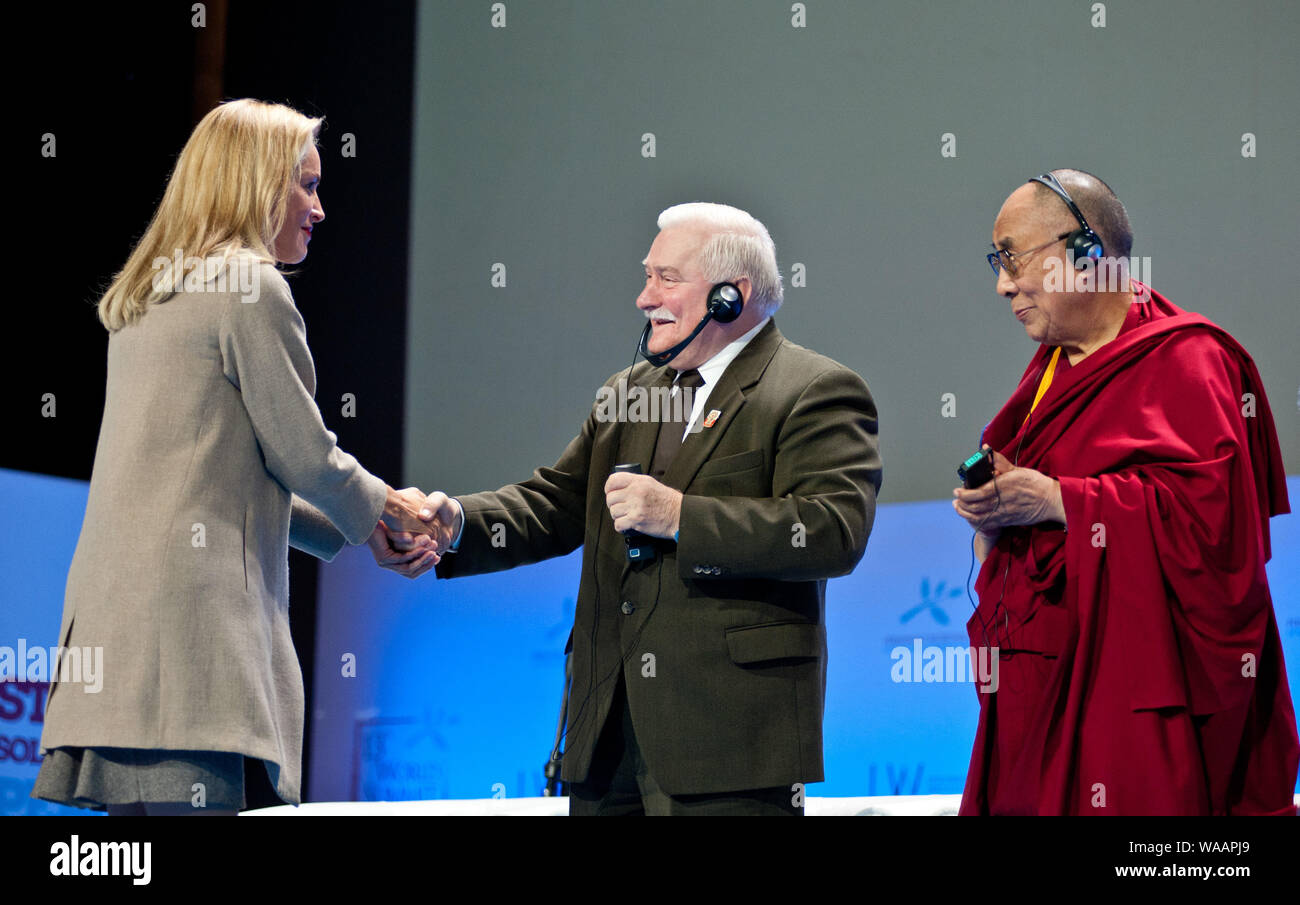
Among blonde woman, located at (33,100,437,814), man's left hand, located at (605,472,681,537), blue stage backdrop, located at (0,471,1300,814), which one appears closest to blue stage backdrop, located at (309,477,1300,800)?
blue stage backdrop, located at (0,471,1300,814)

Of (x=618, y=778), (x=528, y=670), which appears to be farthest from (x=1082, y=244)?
(x=528, y=670)

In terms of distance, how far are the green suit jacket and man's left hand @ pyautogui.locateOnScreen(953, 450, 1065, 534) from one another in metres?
0.21

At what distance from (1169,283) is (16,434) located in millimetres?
3562

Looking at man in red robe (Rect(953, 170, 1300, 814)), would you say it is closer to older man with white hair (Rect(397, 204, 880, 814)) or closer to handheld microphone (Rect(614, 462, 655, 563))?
older man with white hair (Rect(397, 204, 880, 814))

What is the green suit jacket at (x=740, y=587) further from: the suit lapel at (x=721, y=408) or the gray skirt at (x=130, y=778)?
the gray skirt at (x=130, y=778)

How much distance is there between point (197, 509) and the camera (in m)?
1.97

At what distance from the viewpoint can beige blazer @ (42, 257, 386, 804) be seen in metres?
1.91

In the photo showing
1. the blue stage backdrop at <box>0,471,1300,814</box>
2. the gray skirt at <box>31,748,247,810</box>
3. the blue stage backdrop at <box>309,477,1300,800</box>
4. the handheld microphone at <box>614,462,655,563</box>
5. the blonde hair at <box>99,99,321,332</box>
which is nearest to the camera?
the gray skirt at <box>31,748,247,810</box>

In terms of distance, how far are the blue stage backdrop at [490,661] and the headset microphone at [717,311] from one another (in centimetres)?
169

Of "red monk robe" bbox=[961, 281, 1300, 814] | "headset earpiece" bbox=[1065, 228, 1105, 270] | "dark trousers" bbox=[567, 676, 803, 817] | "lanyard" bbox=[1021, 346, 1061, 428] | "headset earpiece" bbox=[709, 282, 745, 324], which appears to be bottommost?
"dark trousers" bbox=[567, 676, 803, 817]

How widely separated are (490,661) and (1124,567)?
2426 millimetres

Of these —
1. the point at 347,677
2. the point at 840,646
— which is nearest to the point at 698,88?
the point at 840,646
